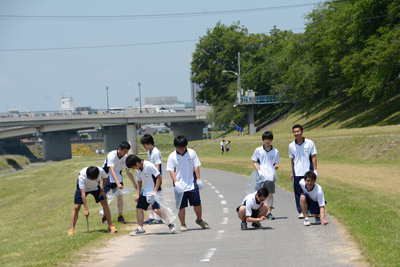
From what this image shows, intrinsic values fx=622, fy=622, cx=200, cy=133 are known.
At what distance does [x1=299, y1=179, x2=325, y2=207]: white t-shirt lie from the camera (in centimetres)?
1238

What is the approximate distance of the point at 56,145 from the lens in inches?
5010

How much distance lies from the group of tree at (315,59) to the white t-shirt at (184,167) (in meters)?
32.7

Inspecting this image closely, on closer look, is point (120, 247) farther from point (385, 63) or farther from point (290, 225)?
point (385, 63)

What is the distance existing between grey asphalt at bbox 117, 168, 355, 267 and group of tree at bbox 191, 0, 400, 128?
32139mm

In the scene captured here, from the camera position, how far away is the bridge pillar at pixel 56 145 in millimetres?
124812

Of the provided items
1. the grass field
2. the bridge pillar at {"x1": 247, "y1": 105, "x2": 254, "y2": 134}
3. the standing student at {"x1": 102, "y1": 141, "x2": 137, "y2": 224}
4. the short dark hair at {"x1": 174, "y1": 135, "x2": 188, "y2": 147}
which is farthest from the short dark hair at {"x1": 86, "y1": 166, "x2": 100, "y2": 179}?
the bridge pillar at {"x1": 247, "y1": 105, "x2": 254, "y2": 134}

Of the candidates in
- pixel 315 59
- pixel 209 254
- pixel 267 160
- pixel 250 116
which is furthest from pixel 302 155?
pixel 250 116

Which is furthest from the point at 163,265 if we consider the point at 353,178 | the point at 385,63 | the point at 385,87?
the point at 385,87

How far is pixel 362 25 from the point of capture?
50344mm

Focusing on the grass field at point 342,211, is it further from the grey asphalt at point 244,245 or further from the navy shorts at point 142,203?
the navy shorts at point 142,203

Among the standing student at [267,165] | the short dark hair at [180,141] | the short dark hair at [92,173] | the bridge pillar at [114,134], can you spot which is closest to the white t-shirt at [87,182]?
the short dark hair at [92,173]

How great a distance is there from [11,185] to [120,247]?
37.3 metres

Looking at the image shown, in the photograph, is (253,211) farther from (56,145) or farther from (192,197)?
(56,145)

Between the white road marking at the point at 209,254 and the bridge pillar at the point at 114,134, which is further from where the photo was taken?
the bridge pillar at the point at 114,134
